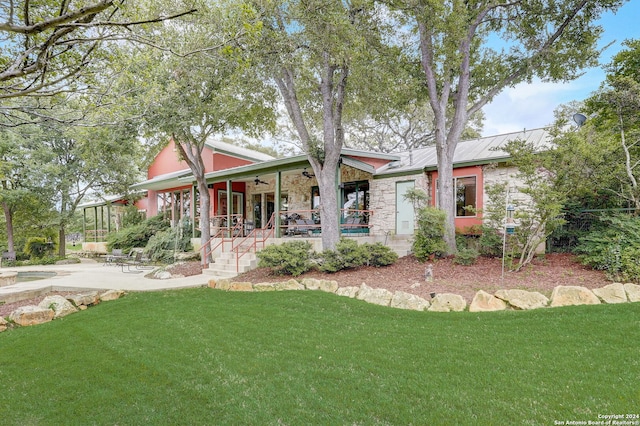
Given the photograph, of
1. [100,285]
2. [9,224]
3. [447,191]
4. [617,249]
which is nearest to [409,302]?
[617,249]

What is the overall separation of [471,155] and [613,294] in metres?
7.50

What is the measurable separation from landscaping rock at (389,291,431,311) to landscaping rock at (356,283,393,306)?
4.7 inches

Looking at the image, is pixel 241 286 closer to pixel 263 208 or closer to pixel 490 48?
pixel 263 208

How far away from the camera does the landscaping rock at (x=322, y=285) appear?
23.4 ft

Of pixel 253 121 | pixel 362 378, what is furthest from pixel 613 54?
pixel 362 378

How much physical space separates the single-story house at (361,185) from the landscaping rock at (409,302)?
3.90m

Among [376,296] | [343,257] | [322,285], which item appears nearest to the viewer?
[376,296]

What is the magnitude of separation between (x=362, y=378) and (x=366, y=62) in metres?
8.46

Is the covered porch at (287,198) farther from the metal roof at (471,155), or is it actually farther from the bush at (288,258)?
the bush at (288,258)

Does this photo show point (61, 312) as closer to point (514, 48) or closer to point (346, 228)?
point (346, 228)

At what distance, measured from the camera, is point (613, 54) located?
35.3ft

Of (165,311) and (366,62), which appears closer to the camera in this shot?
(165,311)

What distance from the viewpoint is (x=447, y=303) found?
18.4 ft

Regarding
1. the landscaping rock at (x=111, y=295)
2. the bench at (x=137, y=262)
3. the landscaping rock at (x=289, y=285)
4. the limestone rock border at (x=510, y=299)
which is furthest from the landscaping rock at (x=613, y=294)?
the bench at (x=137, y=262)
